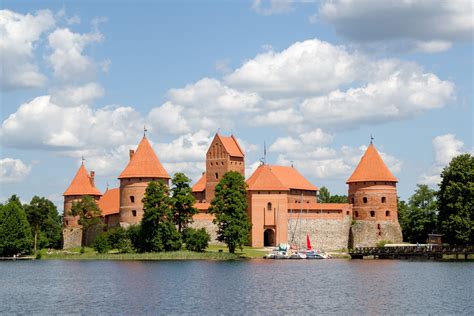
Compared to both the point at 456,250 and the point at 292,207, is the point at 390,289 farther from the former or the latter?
the point at 292,207

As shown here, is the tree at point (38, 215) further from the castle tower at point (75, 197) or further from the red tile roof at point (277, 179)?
the red tile roof at point (277, 179)

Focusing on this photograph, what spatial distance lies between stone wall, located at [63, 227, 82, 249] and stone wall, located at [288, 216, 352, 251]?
18.9 m

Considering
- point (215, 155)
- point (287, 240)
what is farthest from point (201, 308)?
point (215, 155)

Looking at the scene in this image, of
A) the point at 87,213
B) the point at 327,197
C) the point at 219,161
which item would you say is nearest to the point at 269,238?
the point at 219,161

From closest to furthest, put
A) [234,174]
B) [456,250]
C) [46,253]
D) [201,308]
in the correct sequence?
1. [201,308]
2. [456,250]
3. [234,174]
4. [46,253]

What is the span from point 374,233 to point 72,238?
25.9m

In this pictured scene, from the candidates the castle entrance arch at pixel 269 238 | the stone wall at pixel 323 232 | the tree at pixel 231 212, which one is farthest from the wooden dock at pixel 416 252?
the tree at pixel 231 212

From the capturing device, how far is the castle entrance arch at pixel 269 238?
65.1 metres

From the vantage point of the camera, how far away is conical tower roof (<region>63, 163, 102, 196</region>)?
72875mm

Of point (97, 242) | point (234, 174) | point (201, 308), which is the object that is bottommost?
point (201, 308)

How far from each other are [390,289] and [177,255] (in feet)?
72.7

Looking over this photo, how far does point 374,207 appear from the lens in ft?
214

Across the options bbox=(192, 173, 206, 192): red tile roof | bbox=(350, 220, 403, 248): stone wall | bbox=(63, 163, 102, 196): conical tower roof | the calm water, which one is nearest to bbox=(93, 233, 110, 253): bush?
the calm water

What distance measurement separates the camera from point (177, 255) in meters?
54.1
